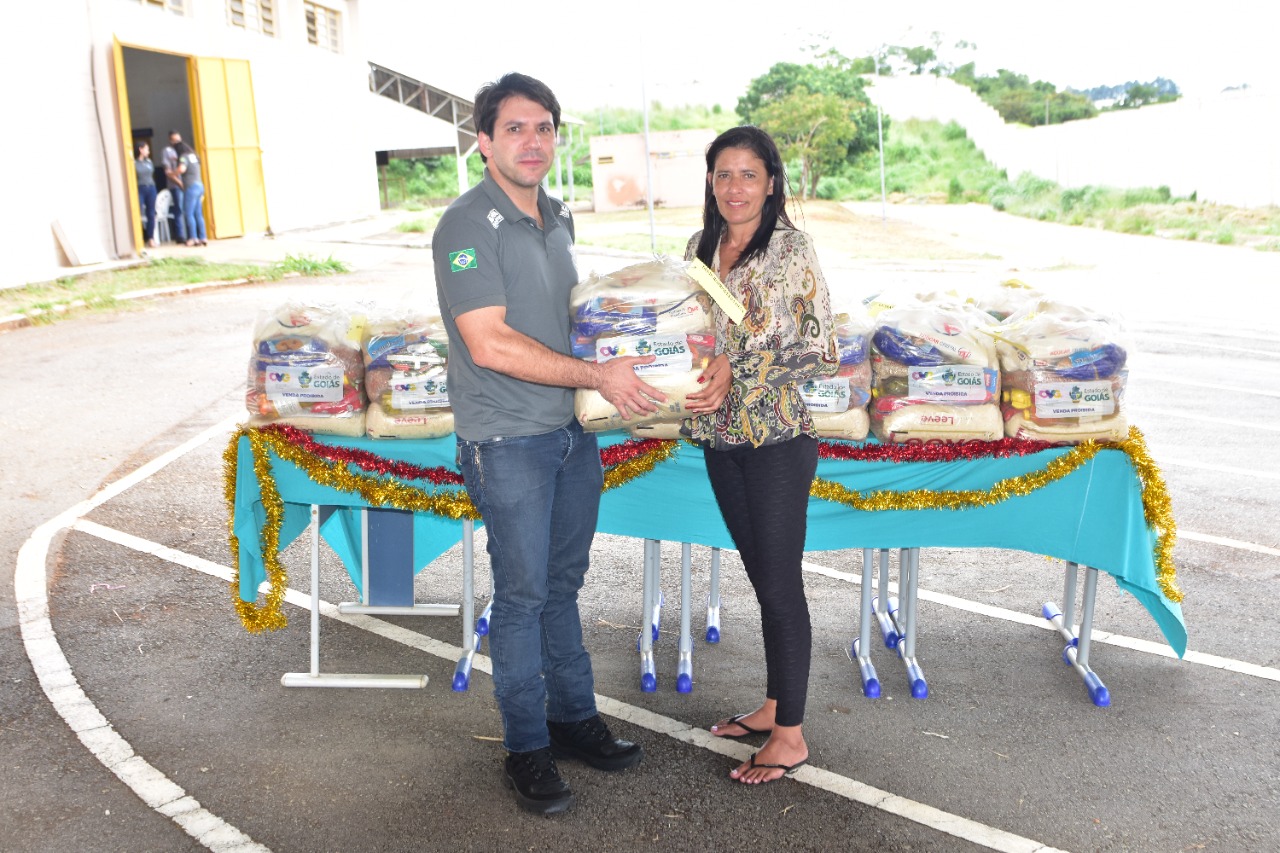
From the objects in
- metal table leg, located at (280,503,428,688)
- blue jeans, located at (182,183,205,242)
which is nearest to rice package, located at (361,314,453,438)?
metal table leg, located at (280,503,428,688)

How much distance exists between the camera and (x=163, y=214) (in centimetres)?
2173

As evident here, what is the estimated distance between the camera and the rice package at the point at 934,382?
4078 mm

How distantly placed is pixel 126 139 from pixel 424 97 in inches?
774

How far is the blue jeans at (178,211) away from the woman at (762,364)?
20641 mm

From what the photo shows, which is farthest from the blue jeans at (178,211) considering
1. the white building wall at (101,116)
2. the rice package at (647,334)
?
the rice package at (647,334)

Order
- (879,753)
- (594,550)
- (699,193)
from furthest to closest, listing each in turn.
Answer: (699,193) → (594,550) → (879,753)

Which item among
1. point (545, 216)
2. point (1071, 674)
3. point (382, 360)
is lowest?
point (1071, 674)

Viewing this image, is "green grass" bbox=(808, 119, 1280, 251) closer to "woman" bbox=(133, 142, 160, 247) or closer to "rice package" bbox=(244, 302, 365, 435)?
"woman" bbox=(133, 142, 160, 247)

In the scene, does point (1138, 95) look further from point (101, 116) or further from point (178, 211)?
point (101, 116)

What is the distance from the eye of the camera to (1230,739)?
3918 millimetres

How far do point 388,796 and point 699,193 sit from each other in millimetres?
40939

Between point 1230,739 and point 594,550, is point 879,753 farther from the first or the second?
point 594,550

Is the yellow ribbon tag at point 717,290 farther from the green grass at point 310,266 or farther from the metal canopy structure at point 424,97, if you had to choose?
the metal canopy structure at point 424,97

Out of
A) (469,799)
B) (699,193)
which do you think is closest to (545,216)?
(469,799)
